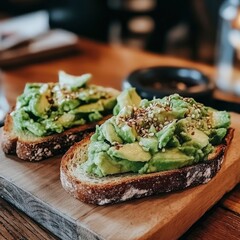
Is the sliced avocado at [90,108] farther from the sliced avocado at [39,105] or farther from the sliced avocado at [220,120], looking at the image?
the sliced avocado at [220,120]

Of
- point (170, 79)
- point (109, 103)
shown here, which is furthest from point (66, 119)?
point (170, 79)

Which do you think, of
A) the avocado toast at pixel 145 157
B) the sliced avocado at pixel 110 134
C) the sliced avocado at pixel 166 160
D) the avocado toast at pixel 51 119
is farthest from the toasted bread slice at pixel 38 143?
the sliced avocado at pixel 166 160

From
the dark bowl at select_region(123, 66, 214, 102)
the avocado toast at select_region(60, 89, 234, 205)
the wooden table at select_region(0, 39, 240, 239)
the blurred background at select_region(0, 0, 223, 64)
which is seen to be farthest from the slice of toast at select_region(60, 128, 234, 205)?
the blurred background at select_region(0, 0, 223, 64)

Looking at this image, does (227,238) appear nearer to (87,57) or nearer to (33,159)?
(33,159)

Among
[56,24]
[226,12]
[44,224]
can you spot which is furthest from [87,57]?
[44,224]

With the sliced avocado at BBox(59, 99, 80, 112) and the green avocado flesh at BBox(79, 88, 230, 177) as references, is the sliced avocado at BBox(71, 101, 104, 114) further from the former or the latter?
the green avocado flesh at BBox(79, 88, 230, 177)

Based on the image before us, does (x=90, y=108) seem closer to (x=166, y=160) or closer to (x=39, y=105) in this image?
(x=39, y=105)
